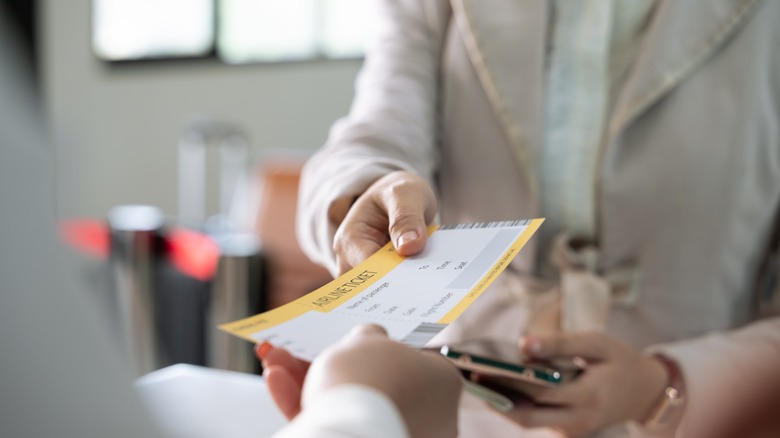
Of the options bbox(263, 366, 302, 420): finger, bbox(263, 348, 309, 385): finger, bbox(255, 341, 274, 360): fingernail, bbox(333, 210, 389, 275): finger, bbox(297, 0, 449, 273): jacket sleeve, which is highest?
bbox(297, 0, 449, 273): jacket sleeve

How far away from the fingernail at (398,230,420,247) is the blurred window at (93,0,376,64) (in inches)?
125

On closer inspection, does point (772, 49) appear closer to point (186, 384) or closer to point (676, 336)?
point (676, 336)

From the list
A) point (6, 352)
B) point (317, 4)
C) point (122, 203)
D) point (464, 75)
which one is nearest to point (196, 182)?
point (122, 203)

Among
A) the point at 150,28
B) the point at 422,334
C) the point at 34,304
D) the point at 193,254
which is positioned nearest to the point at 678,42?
the point at 422,334

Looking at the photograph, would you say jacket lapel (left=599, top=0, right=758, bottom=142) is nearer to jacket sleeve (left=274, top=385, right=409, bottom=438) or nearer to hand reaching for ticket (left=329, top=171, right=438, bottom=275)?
hand reaching for ticket (left=329, top=171, right=438, bottom=275)

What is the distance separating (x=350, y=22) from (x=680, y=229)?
9.68 feet

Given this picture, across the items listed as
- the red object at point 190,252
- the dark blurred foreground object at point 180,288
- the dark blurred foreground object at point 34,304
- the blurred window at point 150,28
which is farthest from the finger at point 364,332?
the blurred window at point 150,28

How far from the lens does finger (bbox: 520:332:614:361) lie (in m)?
0.68

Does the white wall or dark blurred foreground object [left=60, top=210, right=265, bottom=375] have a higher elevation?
the white wall

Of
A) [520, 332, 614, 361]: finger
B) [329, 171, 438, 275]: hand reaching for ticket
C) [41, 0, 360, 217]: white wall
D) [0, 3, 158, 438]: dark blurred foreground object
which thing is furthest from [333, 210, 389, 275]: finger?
[41, 0, 360, 217]: white wall

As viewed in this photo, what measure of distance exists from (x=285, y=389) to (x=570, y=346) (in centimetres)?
31

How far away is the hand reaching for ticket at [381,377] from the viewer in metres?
0.35

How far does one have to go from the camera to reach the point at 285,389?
1.53ft

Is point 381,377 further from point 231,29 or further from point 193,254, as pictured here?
point 231,29
